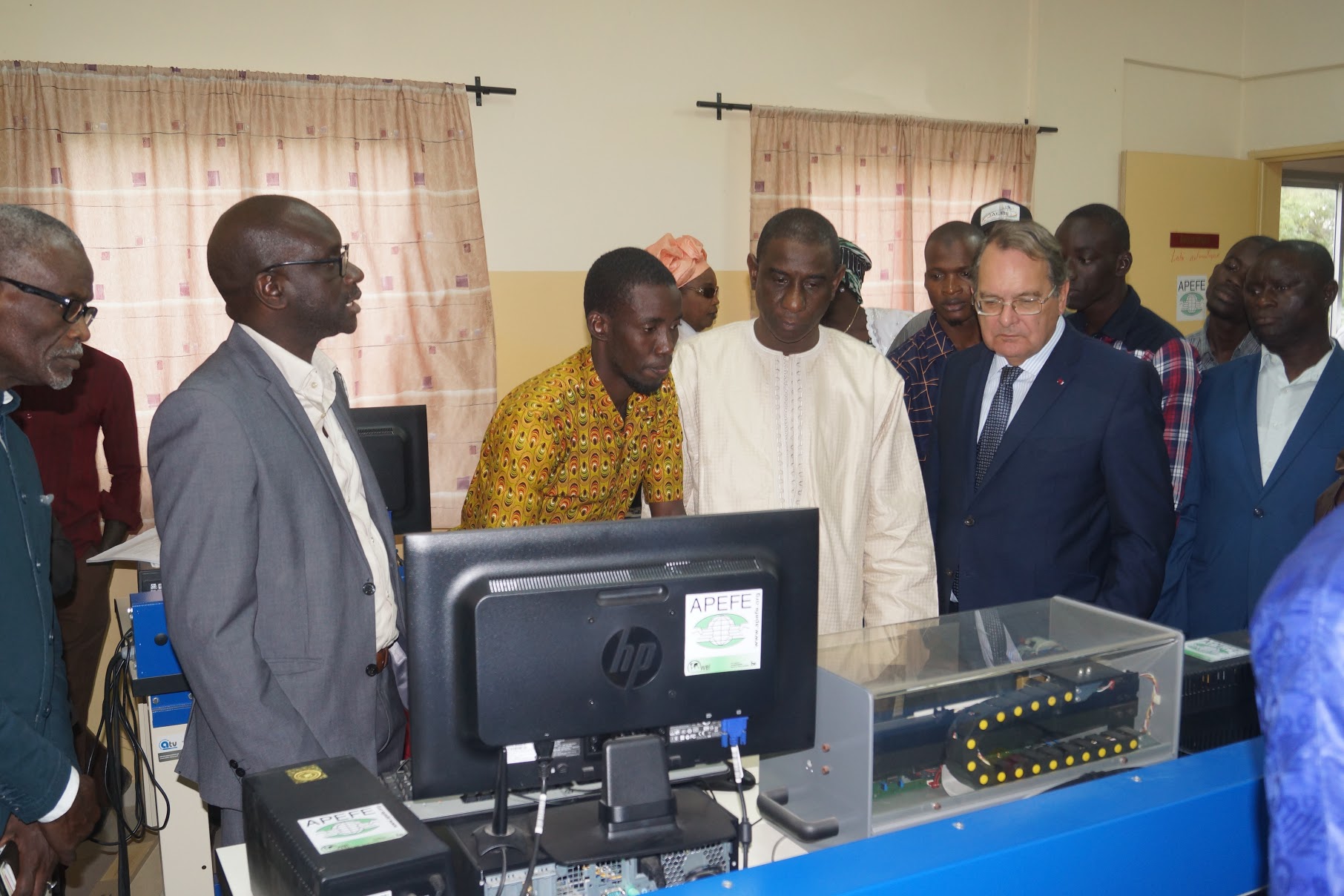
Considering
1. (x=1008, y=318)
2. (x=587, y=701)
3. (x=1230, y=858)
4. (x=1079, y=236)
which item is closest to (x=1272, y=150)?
(x=1079, y=236)

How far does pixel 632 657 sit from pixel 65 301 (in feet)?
3.81

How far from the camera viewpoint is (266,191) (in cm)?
442

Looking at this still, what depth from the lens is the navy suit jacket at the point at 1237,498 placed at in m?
2.57

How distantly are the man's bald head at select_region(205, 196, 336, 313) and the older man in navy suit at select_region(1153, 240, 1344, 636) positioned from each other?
2.29 metres

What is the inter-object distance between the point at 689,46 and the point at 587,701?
4660 mm

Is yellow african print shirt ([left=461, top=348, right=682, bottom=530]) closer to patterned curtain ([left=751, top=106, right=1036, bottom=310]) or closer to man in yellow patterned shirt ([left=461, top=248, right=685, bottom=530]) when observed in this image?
man in yellow patterned shirt ([left=461, top=248, right=685, bottom=530])

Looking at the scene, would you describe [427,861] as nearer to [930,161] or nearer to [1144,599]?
[1144,599]

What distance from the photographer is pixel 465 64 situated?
480cm

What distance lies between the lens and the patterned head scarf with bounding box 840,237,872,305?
11.5 feet

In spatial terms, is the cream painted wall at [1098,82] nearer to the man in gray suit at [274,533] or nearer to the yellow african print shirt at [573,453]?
the yellow african print shirt at [573,453]

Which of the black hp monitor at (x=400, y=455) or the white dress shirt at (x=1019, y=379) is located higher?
the white dress shirt at (x=1019, y=379)

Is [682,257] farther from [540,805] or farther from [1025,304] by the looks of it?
[540,805]

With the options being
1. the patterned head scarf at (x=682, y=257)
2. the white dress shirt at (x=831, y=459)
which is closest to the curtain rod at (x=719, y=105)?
the patterned head scarf at (x=682, y=257)

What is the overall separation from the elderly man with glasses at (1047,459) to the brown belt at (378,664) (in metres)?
1.29
